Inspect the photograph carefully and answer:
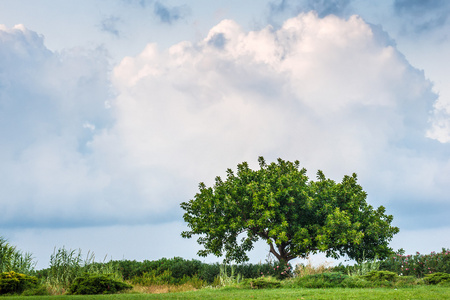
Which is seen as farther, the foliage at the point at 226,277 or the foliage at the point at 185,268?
the foliage at the point at 185,268

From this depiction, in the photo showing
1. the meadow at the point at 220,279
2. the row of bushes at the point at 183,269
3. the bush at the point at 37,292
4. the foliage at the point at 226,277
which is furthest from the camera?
the row of bushes at the point at 183,269

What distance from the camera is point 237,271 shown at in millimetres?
24047

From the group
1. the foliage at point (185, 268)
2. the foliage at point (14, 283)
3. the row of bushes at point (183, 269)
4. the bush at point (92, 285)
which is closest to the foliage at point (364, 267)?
the row of bushes at point (183, 269)

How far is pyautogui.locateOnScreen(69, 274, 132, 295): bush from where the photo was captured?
17.2 metres

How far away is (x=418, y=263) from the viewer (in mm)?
22922

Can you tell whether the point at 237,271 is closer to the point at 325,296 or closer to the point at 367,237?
the point at 367,237

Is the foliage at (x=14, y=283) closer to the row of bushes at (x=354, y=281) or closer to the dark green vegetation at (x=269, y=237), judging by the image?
the dark green vegetation at (x=269, y=237)

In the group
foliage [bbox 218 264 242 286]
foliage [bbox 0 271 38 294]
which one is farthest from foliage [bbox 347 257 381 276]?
foliage [bbox 0 271 38 294]

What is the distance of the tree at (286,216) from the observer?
23.5m

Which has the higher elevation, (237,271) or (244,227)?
(244,227)

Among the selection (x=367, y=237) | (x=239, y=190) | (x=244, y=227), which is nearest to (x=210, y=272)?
(x=244, y=227)

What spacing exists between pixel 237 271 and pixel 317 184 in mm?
7619

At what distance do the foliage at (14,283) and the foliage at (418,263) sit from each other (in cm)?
1850

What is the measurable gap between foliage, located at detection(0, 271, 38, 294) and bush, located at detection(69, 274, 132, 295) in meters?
2.20
